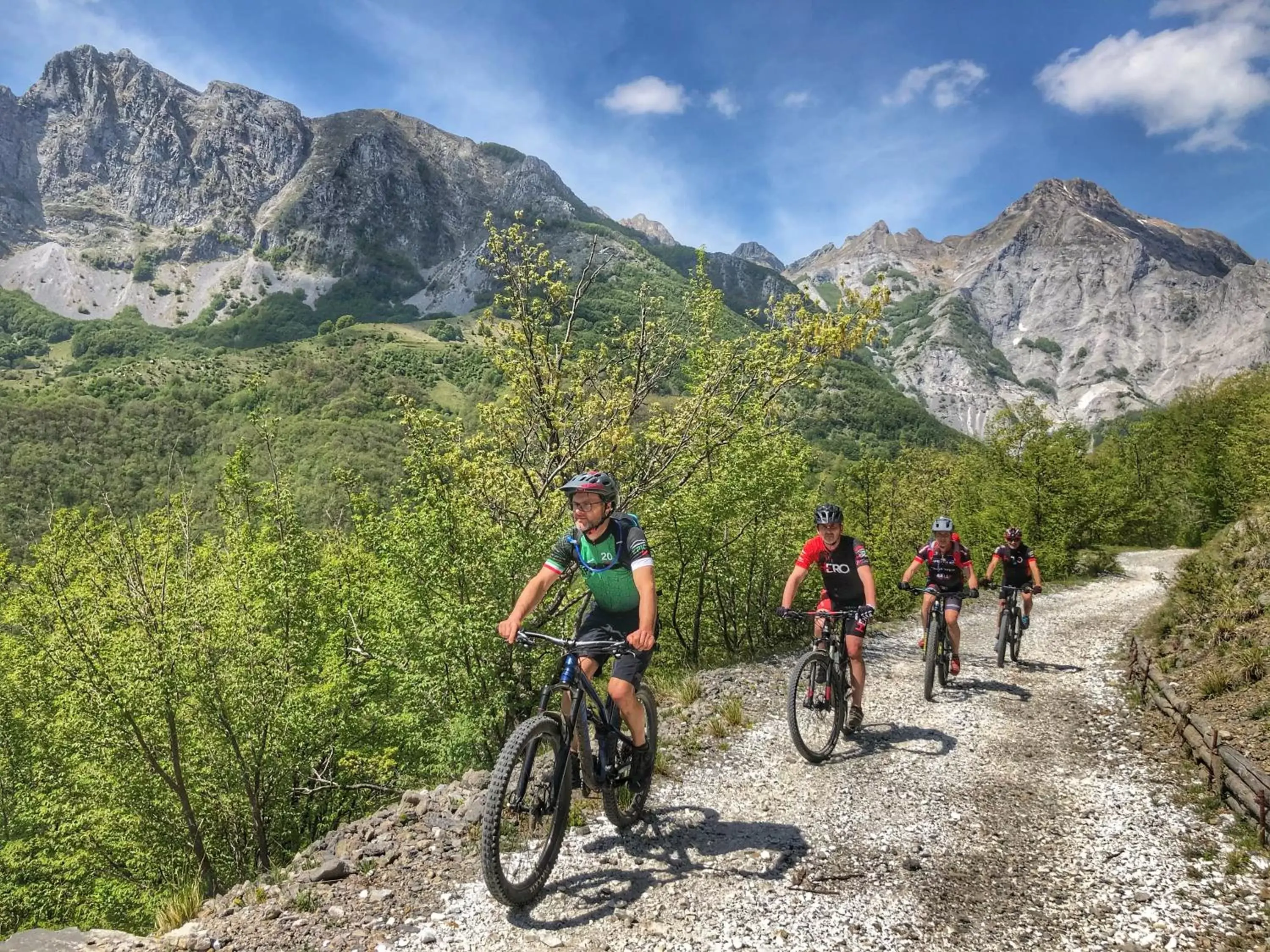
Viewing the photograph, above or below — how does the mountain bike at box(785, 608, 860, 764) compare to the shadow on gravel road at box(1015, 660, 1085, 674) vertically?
above

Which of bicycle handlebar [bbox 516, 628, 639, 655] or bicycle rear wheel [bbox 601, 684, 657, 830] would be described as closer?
bicycle handlebar [bbox 516, 628, 639, 655]

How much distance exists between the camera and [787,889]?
5.73 m

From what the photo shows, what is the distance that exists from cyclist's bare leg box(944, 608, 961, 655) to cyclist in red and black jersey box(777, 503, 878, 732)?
3.21 metres

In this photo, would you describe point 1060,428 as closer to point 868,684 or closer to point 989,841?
point 868,684

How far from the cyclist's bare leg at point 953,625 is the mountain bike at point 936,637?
0.04m

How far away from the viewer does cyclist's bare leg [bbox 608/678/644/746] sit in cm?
586

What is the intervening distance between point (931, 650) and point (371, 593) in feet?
37.0

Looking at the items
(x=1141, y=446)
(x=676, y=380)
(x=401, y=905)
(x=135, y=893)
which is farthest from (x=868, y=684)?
(x=1141, y=446)

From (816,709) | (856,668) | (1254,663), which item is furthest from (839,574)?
(1254,663)

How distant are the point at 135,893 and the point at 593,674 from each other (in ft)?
67.4

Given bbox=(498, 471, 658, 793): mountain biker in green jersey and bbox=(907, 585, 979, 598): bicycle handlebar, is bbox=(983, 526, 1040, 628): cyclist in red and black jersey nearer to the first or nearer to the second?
bbox=(907, 585, 979, 598): bicycle handlebar

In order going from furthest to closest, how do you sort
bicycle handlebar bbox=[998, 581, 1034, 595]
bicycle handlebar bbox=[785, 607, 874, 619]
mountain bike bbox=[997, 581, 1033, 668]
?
bicycle handlebar bbox=[998, 581, 1034, 595]
mountain bike bbox=[997, 581, 1033, 668]
bicycle handlebar bbox=[785, 607, 874, 619]

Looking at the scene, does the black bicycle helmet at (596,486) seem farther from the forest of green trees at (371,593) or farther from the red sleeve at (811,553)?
the forest of green trees at (371,593)

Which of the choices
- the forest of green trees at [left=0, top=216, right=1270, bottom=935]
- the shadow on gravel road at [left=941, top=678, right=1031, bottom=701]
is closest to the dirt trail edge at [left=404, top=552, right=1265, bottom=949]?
the shadow on gravel road at [left=941, top=678, right=1031, bottom=701]
